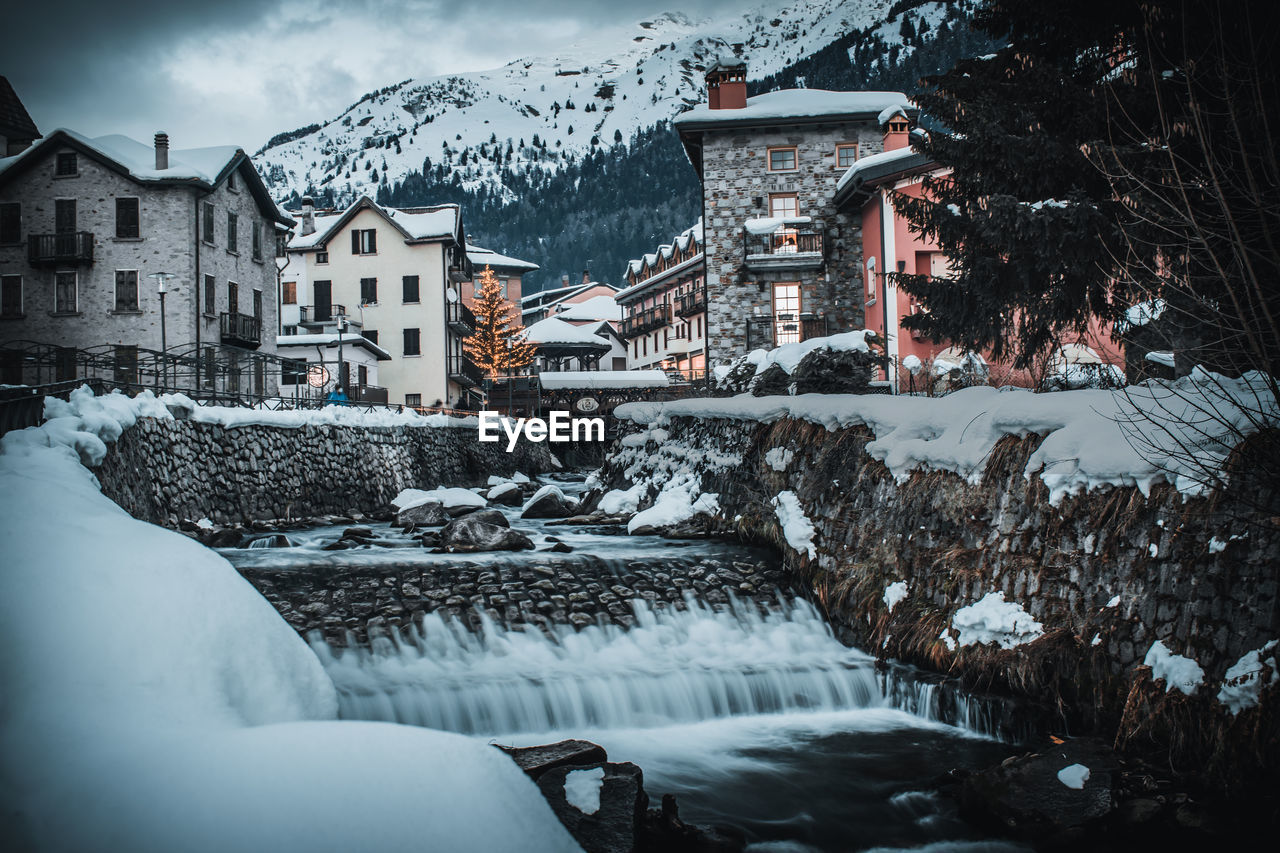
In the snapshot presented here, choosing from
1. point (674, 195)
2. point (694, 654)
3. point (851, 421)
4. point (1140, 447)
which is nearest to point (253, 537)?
point (694, 654)

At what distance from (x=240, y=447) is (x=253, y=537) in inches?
147

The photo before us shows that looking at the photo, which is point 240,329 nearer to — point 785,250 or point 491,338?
point 785,250

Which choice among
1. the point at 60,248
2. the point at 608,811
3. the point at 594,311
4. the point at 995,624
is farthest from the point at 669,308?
the point at 608,811

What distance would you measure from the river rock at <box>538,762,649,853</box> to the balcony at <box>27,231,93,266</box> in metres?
31.9

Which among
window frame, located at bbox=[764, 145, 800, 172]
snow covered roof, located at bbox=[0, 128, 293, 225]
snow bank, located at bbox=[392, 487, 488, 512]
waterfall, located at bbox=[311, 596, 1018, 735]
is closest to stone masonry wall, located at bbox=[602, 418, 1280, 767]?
waterfall, located at bbox=[311, 596, 1018, 735]

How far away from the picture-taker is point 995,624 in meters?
7.51

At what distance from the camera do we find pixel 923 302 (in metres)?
13.4

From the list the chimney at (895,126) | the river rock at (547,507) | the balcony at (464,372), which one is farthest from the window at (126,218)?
the chimney at (895,126)

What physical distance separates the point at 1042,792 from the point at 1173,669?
50.2 inches

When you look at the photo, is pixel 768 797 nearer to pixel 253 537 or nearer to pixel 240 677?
pixel 240 677

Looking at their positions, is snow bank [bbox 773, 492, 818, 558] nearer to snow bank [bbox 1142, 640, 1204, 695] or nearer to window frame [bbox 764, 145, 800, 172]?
snow bank [bbox 1142, 640, 1204, 695]

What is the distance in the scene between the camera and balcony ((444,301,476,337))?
Answer: 46256 mm

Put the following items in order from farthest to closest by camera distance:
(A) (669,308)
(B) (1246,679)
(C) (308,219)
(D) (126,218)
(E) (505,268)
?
(E) (505,268), (A) (669,308), (C) (308,219), (D) (126,218), (B) (1246,679)

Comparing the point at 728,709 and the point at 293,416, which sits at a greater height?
the point at 293,416
